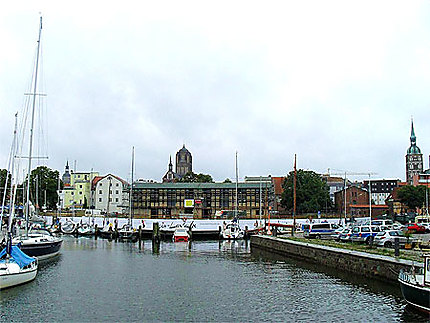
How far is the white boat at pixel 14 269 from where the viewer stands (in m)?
24.8

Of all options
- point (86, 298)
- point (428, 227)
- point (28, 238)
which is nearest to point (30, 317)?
point (86, 298)

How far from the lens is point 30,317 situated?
66.3 feet

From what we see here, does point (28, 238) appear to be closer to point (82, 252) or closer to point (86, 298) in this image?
point (82, 252)

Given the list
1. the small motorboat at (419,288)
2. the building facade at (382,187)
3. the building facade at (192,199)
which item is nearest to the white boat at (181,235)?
the building facade at (192,199)

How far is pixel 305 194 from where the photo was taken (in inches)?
3848

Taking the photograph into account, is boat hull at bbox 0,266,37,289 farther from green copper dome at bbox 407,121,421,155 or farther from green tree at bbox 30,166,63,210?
green copper dome at bbox 407,121,421,155

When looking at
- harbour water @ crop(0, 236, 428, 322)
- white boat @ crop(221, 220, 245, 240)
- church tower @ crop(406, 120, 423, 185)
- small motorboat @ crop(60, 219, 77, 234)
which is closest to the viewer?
harbour water @ crop(0, 236, 428, 322)

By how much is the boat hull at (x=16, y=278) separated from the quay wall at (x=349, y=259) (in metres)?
19.5

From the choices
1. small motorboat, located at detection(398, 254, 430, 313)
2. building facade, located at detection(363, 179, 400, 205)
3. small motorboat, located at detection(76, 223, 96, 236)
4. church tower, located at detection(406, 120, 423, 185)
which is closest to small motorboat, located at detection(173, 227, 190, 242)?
small motorboat, located at detection(76, 223, 96, 236)

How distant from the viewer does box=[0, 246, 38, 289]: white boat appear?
2484cm

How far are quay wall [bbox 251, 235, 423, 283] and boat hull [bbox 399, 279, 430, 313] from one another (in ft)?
5.15

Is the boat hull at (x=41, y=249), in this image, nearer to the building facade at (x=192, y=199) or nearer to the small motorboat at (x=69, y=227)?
the small motorboat at (x=69, y=227)

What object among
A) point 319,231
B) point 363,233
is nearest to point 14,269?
point 363,233

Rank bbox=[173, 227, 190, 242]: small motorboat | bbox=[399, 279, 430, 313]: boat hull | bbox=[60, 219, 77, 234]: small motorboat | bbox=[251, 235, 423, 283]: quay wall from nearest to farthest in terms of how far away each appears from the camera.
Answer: bbox=[399, 279, 430, 313]: boat hull < bbox=[251, 235, 423, 283]: quay wall < bbox=[173, 227, 190, 242]: small motorboat < bbox=[60, 219, 77, 234]: small motorboat
